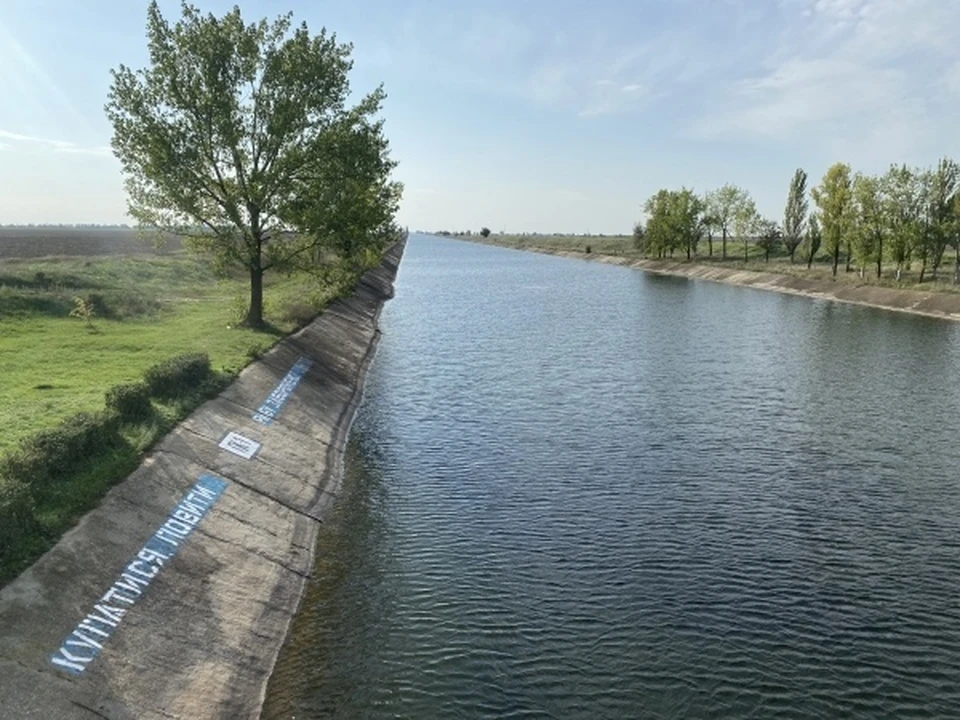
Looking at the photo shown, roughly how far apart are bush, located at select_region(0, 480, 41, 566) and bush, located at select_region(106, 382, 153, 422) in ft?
24.6

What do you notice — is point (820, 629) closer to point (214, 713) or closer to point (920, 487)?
point (920, 487)

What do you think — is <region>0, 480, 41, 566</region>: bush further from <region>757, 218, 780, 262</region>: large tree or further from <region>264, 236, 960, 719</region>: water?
<region>757, 218, 780, 262</region>: large tree

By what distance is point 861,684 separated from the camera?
15945mm

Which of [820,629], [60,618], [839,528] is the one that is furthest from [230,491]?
[839,528]

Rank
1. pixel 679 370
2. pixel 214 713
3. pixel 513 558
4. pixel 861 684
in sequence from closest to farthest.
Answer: pixel 214 713
pixel 861 684
pixel 513 558
pixel 679 370

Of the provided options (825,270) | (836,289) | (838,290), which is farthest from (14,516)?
(825,270)

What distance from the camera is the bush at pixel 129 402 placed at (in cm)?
2408

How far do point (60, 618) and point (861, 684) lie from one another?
17609 millimetres

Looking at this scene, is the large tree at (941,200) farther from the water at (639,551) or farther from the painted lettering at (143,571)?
the painted lettering at (143,571)

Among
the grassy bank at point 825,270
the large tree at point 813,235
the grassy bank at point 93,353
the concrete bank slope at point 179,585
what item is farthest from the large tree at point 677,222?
the concrete bank slope at point 179,585

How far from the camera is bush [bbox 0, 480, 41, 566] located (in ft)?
50.3

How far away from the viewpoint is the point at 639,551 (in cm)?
2233

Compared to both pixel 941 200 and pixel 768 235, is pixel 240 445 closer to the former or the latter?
pixel 941 200

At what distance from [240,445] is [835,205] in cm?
10963
